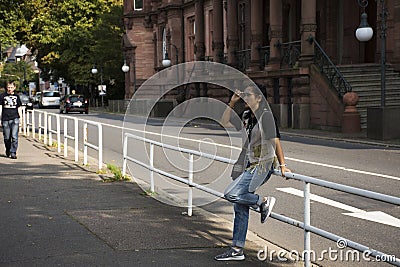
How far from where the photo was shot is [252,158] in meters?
7.47

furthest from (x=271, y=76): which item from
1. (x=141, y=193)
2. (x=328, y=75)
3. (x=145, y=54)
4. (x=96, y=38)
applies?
(x=96, y=38)

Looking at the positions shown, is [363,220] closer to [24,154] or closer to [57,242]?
[57,242]

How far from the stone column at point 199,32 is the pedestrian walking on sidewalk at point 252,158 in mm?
41014

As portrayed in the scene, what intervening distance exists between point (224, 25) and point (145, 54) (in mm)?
18173

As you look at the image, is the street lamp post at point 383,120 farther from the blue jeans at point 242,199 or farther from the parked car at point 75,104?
the parked car at point 75,104

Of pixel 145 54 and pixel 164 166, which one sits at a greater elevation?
pixel 145 54

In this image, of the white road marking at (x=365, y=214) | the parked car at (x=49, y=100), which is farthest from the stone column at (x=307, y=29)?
the parked car at (x=49, y=100)

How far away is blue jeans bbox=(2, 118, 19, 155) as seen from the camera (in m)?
18.4

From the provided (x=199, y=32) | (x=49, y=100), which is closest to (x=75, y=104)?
(x=199, y=32)

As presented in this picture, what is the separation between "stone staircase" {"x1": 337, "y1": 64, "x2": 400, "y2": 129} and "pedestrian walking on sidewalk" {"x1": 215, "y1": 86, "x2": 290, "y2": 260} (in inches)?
842

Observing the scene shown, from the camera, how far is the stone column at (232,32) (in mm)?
42062

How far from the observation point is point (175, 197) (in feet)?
38.7

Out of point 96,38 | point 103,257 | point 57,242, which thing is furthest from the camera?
point 96,38

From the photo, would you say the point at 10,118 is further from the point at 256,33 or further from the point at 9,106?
the point at 256,33
